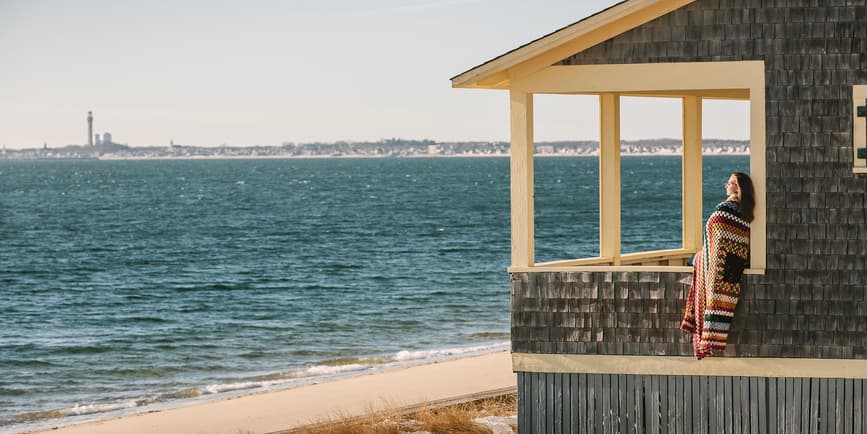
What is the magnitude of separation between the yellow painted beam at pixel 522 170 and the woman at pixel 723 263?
1.30m

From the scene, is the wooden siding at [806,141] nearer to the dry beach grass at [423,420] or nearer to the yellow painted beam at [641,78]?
the yellow painted beam at [641,78]

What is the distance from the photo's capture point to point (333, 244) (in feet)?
178

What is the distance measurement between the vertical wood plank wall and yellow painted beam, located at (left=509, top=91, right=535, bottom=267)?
1.15 metres

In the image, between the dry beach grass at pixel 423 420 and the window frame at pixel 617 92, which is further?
the dry beach grass at pixel 423 420

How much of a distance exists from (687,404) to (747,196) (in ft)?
5.50

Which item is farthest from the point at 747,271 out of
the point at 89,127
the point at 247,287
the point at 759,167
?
the point at 89,127

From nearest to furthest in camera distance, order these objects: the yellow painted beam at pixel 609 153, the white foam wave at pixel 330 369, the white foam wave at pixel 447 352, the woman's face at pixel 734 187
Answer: the woman's face at pixel 734 187 → the yellow painted beam at pixel 609 153 → the white foam wave at pixel 330 369 → the white foam wave at pixel 447 352

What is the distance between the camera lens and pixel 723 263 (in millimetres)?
9023

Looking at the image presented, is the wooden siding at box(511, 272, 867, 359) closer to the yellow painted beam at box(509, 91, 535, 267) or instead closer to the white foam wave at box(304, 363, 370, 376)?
the yellow painted beam at box(509, 91, 535, 267)

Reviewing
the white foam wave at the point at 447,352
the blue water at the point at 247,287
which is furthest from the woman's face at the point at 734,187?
the white foam wave at the point at 447,352

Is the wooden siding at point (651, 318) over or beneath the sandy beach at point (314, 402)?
over

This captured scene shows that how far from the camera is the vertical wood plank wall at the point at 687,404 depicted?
9.26 m

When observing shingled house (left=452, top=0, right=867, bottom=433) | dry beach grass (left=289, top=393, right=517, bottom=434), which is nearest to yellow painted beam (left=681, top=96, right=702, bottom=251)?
shingled house (left=452, top=0, right=867, bottom=433)

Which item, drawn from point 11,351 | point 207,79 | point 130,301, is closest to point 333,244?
point 130,301
